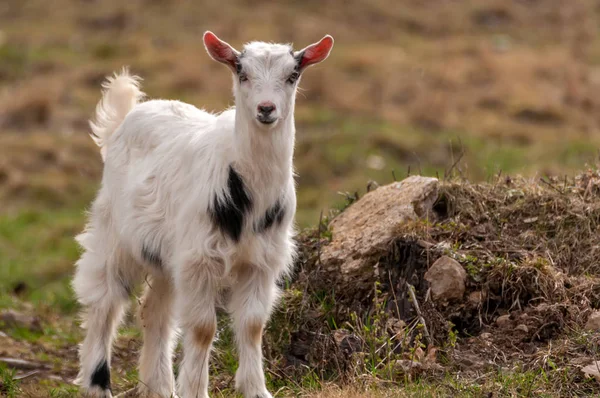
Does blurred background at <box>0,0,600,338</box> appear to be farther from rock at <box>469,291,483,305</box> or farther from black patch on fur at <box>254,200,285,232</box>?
black patch on fur at <box>254,200,285,232</box>

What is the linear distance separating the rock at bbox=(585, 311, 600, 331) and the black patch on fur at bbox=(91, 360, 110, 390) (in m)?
3.16

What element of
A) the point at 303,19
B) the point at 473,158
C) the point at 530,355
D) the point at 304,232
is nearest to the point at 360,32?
the point at 303,19

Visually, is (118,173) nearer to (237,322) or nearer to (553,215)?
(237,322)

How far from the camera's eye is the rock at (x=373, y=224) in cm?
776

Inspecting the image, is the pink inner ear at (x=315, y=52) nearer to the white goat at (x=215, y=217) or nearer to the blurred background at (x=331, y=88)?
the white goat at (x=215, y=217)

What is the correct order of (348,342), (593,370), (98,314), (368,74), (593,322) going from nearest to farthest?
(593,370), (593,322), (348,342), (98,314), (368,74)

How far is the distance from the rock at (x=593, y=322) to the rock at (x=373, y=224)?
4.92 feet

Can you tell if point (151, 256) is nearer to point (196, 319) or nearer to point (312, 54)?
point (196, 319)

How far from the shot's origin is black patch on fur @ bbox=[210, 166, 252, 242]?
21.3 ft

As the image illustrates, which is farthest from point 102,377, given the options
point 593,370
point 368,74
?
point 368,74

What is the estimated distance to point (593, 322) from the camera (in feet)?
22.7

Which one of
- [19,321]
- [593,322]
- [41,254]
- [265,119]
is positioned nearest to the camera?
[265,119]

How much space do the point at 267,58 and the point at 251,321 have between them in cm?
158

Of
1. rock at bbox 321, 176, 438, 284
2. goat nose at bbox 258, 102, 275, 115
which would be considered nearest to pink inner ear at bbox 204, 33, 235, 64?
goat nose at bbox 258, 102, 275, 115
